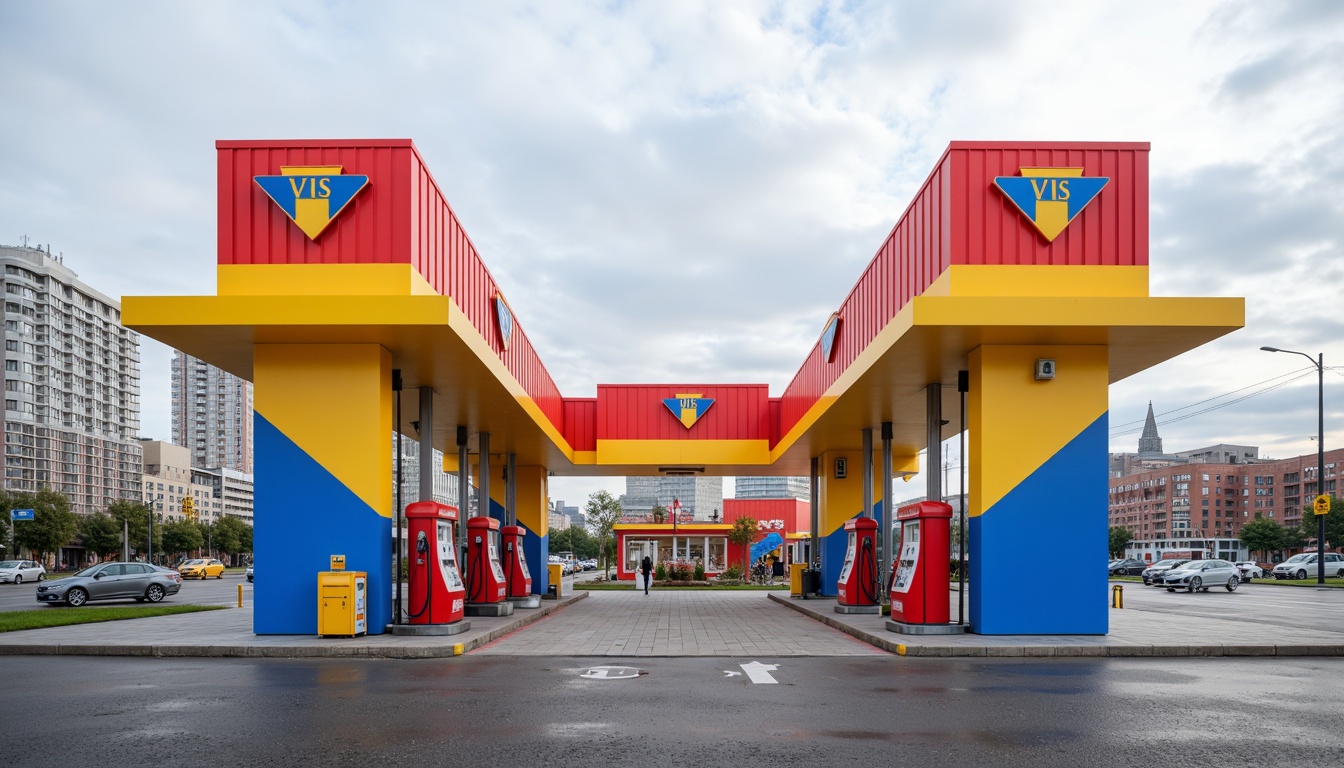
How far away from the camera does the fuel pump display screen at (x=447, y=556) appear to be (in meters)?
15.4

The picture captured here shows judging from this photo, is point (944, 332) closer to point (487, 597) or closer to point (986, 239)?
point (986, 239)

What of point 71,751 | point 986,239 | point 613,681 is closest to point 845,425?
point 986,239

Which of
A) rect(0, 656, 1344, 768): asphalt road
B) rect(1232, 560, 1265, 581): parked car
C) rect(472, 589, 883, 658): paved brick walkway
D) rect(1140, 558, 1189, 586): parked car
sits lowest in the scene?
rect(1232, 560, 1265, 581): parked car

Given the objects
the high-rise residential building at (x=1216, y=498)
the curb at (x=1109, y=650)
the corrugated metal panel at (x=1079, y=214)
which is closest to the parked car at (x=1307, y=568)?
the curb at (x=1109, y=650)

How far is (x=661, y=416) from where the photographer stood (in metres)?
30.9

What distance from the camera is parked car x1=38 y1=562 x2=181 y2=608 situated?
87.3ft

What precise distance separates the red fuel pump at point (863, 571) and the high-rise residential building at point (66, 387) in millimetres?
104647

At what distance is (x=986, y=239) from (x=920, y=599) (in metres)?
5.34

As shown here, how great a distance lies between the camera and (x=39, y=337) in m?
111

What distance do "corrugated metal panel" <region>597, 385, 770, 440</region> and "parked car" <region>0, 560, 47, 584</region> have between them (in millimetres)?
32261

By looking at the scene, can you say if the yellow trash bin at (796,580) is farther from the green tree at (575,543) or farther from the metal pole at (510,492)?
the green tree at (575,543)

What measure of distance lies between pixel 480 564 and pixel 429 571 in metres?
5.29

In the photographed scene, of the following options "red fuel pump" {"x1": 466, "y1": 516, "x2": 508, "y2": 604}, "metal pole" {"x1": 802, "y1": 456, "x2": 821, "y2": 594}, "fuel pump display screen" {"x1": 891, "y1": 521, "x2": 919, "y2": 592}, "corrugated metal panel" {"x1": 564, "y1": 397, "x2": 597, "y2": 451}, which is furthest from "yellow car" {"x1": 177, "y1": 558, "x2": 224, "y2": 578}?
"fuel pump display screen" {"x1": 891, "y1": 521, "x2": 919, "y2": 592}

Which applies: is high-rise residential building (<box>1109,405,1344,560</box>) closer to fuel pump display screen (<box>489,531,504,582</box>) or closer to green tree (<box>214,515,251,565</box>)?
green tree (<box>214,515,251,565</box>)
